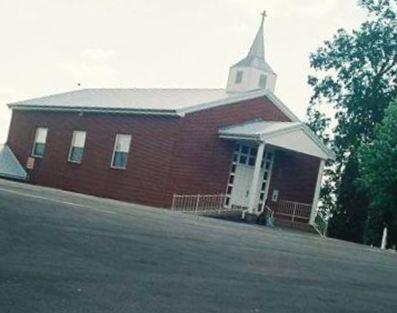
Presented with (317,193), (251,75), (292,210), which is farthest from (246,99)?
(292,210)

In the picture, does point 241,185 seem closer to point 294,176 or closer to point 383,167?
point 294,176

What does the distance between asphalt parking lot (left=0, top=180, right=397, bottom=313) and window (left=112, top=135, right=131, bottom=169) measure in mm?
17747

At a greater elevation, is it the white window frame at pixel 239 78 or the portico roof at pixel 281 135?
the white window frame at pixel 239 78

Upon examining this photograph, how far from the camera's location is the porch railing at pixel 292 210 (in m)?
31.0

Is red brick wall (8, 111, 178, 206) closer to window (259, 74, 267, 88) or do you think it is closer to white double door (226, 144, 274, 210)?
white double door (226, 144, 274, 210)

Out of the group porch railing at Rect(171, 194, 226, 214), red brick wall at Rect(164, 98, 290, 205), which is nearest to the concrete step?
porch railing at Rect(171, 194, 226, 214)

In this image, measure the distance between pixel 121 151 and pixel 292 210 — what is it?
9.61m

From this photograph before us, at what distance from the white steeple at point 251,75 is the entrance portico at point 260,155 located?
326cm

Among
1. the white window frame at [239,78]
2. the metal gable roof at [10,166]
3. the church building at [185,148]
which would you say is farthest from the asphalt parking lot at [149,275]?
the metal gable roof at [10,166]

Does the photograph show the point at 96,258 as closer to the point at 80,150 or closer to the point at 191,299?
the point at 191,299

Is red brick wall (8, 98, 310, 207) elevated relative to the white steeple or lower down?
lower down

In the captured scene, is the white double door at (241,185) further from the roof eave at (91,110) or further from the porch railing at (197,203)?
the roof eave at (91,110)

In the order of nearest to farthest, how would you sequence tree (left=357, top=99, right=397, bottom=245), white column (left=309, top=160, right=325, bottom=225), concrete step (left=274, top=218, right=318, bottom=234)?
tree (left=357, top=99, right=397, bottom=245) → concrete step (left=274, top=218, right=318, bottom=234) → white column (left=309, top=160, right=325, bottom=225)

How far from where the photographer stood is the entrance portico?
26.2m
